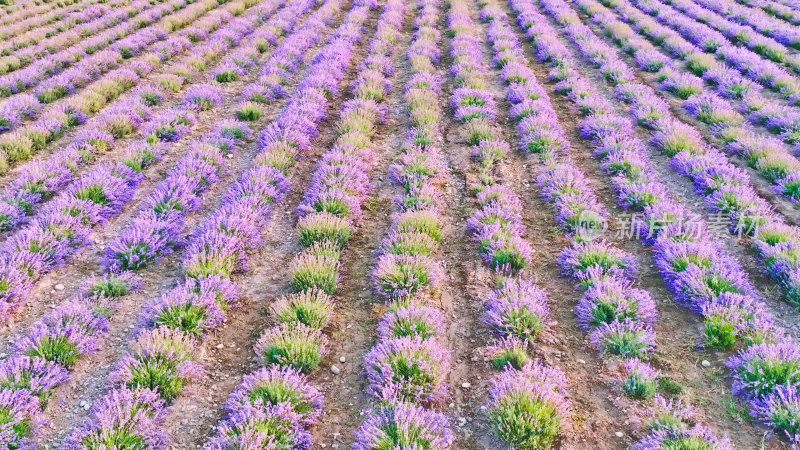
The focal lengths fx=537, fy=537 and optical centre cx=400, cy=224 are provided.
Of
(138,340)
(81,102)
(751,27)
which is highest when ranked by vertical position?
(81,102)

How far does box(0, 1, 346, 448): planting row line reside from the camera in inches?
173

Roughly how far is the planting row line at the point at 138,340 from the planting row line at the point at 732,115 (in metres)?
7.97

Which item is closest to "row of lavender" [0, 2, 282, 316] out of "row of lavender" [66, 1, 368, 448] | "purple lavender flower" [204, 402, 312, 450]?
"row of lavender" [66, 1, 368, 448]

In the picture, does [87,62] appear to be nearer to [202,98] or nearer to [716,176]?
[202,98]

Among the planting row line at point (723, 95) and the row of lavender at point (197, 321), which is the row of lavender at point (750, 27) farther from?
the row of lavender at point (197, 321)

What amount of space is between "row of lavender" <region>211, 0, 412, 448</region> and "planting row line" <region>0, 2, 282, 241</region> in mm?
3779

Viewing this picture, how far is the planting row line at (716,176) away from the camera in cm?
639

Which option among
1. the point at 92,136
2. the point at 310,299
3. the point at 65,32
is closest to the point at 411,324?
the point at 310,299

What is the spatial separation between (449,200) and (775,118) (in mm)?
6777

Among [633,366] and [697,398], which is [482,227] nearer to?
[633,366]

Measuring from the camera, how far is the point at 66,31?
16.9 meters

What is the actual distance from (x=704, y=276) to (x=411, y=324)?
11.2 feet

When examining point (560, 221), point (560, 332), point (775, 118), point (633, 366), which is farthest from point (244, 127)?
point (775, 118)

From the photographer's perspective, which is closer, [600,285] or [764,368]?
[764,368]
